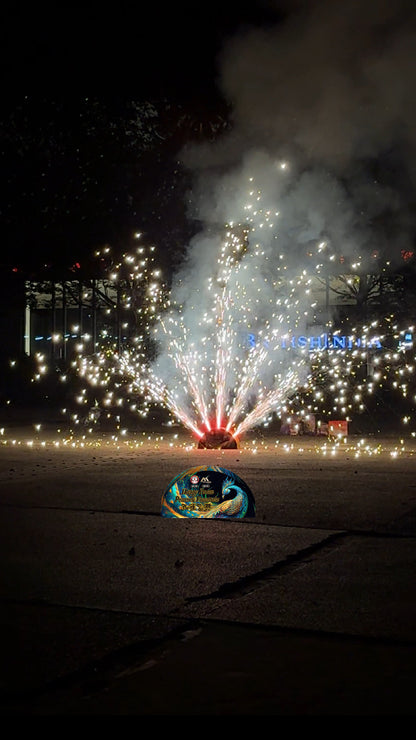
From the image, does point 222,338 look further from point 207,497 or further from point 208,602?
point 208,602

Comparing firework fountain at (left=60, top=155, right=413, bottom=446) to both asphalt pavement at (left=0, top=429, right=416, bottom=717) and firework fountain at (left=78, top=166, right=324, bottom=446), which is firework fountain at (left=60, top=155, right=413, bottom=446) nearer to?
firework fountain at (left=78, top=166, right=324, bottom=446)

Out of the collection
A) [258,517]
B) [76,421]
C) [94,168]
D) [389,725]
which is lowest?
[389,725]

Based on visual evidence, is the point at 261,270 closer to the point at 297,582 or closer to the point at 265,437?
the point at 265,437

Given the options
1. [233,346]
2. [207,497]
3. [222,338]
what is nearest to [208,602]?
[207,497]

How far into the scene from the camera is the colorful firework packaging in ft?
28.7

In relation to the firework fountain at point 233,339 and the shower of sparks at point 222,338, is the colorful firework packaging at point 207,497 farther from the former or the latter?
the shower of sparks at point 222,338

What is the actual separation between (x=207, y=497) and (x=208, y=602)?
123 inches

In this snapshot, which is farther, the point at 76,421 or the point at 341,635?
the point at 76,421

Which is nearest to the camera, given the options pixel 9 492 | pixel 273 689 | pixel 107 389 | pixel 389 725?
pixel 389 725

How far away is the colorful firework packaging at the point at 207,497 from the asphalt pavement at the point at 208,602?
0.14 metres

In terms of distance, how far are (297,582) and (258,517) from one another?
2.55 meters

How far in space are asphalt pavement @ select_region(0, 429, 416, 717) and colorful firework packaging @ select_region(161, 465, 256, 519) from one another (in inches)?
5.6

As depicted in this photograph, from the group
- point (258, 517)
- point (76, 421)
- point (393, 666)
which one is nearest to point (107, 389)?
point (76, 421)

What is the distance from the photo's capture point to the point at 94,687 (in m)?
4.23
